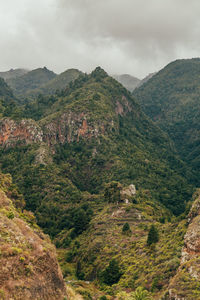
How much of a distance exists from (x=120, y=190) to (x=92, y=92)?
11213 centimetres

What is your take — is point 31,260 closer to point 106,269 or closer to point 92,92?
point 106,269

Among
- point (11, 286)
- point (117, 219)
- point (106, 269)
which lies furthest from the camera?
point (117, 219)

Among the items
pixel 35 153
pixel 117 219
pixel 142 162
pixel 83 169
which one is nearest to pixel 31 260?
pixel 117 219

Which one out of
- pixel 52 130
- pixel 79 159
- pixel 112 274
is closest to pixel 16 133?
pixel 52 130

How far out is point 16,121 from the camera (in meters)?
136

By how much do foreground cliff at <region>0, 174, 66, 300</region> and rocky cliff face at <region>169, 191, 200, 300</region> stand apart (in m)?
14.8

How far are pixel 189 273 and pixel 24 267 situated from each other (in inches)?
898

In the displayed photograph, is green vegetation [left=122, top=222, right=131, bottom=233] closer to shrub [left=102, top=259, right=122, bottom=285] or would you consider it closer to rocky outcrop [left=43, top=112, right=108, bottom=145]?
shrub [left=102, top=259, right=122, bottom=285]

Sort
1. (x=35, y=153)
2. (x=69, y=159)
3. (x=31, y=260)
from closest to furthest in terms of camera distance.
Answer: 1. (x=31, y=260)
2. (x=35, y=153)
3. (x=69, y=159)

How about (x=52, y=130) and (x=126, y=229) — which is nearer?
(x=126, y=229)

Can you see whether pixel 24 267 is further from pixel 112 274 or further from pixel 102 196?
pixel 102 196

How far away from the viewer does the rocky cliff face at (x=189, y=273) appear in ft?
96.6

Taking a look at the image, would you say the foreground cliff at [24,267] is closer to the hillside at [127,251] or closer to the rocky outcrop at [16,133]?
the hillside at [127,251]

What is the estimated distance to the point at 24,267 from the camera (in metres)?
24.0
